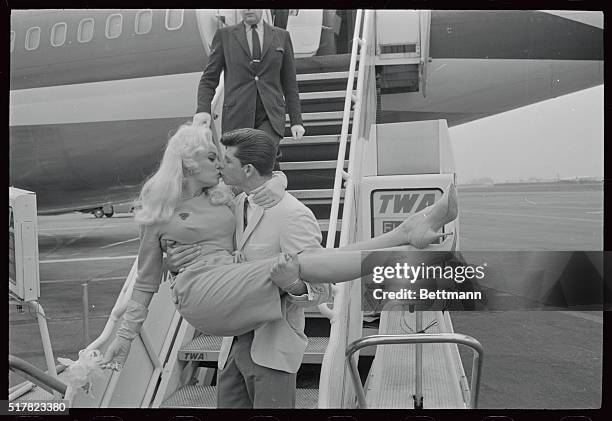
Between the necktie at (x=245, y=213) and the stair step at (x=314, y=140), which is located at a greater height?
the stair step at (x=314, y=140)

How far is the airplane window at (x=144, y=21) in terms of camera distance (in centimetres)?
221

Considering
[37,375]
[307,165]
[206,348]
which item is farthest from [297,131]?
[37,375]

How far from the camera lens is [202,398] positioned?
7.05ft

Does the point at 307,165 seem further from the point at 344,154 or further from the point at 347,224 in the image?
the point at 347,224

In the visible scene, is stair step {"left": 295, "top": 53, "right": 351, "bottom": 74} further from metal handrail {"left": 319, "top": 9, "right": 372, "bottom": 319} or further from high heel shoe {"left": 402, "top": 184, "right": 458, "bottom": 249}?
high heel shoe {"left": 402, "top": 184, "right": 458, "bottom": 249}

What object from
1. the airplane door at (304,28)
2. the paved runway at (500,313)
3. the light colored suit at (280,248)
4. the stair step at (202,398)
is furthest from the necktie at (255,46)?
the stair step at (202,398)

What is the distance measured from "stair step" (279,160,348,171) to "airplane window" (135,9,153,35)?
0.79 m

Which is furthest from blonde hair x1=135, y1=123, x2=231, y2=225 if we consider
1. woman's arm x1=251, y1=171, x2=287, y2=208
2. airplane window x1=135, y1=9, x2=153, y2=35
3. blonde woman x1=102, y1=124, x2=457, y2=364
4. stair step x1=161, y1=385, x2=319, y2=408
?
stair step x1=161, y1=385, x2=319, y2=408

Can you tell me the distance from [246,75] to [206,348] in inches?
41.7

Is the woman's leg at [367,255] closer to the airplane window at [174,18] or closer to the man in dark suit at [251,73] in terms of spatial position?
the man in dark suit at [251,73]

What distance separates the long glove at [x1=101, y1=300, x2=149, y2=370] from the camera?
6.01 feet

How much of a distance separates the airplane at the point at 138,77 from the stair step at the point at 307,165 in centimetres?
41

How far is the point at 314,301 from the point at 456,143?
0.87 meters

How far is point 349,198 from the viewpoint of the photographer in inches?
84.8
